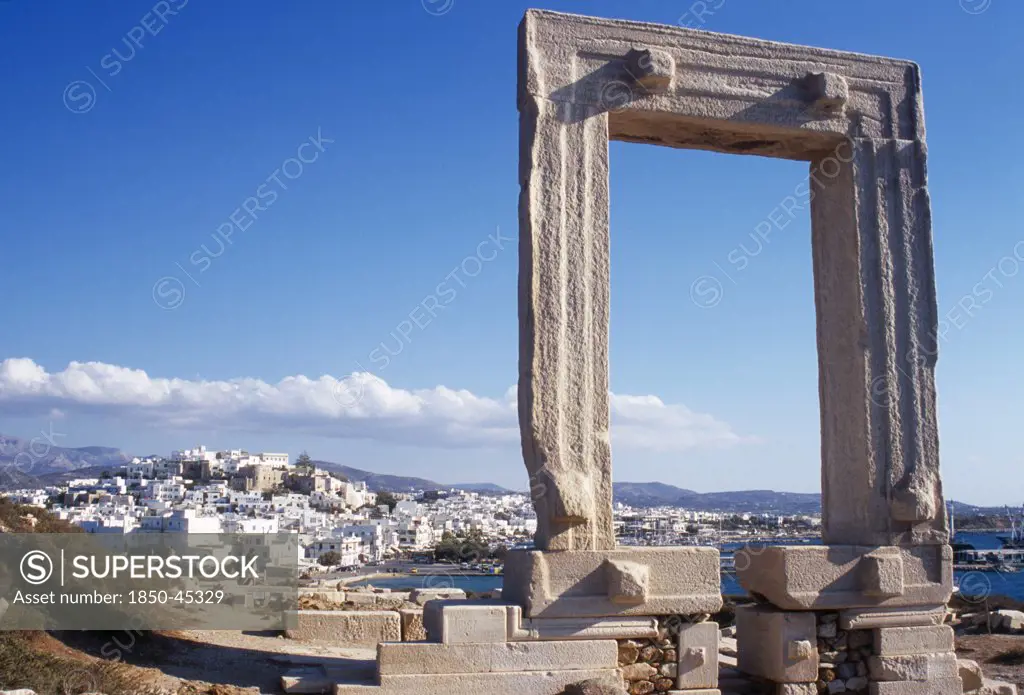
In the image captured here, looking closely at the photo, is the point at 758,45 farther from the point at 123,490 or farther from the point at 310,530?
the point at 123,490

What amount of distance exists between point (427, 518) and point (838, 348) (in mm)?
48731

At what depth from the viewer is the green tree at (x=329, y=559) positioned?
1471 inches

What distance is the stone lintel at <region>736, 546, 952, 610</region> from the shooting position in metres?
7.29

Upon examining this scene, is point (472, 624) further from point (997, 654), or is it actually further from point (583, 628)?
point (997, 654)

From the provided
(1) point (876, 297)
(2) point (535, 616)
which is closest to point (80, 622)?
(2) point (535, 616)

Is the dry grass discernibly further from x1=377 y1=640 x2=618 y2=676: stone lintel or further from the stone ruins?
x1=377 y1=640 x2=618 y2=676: stone lintel

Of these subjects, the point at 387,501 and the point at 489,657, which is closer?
the point at 489,657

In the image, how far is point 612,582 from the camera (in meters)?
6.62

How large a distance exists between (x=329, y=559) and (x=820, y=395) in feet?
106

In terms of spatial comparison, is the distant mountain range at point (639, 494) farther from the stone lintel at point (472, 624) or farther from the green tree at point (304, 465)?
the stone lintel at point (472, 624)

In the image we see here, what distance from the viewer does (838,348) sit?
814 centimetres

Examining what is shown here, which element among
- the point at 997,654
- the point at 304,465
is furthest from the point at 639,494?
the point at 997,654

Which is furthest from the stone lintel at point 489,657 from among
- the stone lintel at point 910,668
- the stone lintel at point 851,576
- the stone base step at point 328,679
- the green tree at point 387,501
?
the green tree at point 387,501

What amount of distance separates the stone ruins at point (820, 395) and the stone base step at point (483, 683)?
0.6 inches
